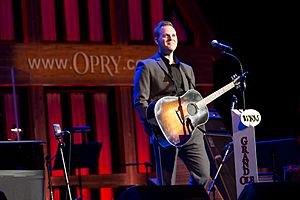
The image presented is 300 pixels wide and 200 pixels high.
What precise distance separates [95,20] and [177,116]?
6.02 meters

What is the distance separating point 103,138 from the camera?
461 inches

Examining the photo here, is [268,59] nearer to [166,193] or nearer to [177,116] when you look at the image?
[177,116]

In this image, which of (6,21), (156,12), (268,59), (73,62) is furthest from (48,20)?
(268,59)

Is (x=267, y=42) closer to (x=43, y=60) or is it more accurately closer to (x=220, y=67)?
(x=220, y=67)

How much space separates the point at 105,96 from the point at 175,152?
19.4 feet

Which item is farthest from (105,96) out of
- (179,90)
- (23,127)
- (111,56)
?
(179,90)

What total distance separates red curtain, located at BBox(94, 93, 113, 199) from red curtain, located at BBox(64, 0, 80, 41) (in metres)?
1.19

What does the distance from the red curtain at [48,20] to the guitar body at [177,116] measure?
5711 mm

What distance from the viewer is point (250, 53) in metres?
12.3

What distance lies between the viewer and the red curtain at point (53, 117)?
11.3 meters

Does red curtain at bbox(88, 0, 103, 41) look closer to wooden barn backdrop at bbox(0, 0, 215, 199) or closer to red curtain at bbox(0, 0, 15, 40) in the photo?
wooden barn backdrop at bbox(0, 0, 215, 199)

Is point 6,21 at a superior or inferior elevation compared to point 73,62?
superior

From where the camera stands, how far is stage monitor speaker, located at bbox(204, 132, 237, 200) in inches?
344

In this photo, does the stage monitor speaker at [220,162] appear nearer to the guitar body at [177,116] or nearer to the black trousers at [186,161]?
the guitar body at [177,116]
